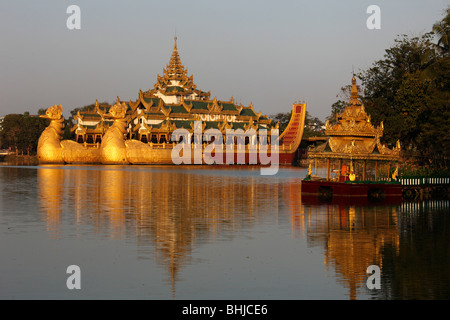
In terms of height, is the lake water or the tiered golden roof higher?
the tiered golden roof

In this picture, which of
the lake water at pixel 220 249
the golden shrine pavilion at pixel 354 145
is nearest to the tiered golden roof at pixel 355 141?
the golden shrine pavilion at pixel 354 145

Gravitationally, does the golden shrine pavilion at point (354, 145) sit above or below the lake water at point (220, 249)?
above

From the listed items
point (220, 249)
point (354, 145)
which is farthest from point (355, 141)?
point (220, 249)

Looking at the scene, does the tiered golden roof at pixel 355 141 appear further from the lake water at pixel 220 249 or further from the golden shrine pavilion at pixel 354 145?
the lake water at pixel 220 249

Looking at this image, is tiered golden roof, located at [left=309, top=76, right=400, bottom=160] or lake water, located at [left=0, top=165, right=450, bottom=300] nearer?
lake water, located at [left=0, top=165, right=450, bottom=300]

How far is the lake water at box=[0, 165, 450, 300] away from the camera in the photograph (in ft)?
40.4

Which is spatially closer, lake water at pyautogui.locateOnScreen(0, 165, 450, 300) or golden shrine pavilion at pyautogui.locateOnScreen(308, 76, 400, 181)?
lake water at pyautogui.locateOnScreen(0, 165, 450, 300)

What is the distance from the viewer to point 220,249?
16.4m

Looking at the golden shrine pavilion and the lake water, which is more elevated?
the golden shrine pavilion

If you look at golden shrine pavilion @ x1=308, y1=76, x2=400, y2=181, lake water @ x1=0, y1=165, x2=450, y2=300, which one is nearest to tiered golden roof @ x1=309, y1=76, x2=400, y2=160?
golden shrine pavilion @ x1=308, y1=76, x2=400, y2=181

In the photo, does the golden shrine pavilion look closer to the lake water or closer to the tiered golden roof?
the tiered golden roof

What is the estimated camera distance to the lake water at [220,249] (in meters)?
12.3
